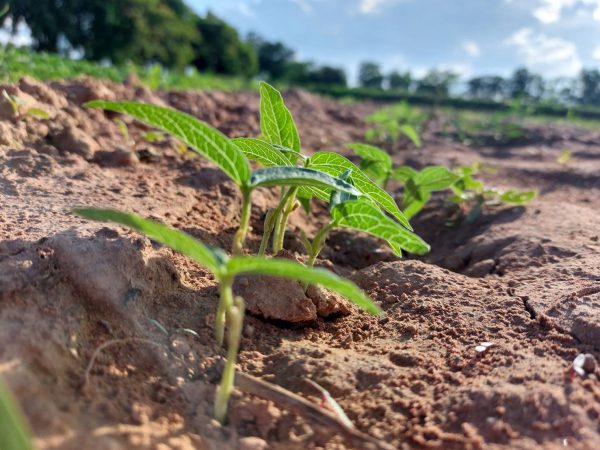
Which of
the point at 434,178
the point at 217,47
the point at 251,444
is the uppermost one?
the point at 217,47

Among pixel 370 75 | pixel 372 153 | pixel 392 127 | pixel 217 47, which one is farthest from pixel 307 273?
pixel 370 75

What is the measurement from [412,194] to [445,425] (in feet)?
4.84

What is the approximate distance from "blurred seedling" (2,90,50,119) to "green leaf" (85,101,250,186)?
1312mm

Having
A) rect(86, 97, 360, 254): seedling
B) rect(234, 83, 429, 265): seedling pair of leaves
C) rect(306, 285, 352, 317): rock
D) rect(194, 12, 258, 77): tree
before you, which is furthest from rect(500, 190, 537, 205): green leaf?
rect(194, 12, 258, 77): tree

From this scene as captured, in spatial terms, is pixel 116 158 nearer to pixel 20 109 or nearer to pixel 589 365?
pixel 20 109

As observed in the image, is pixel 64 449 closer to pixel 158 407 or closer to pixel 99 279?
pixel 158 407

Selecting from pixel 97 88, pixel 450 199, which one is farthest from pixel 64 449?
pixel 97 88

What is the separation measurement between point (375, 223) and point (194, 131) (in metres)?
0.46

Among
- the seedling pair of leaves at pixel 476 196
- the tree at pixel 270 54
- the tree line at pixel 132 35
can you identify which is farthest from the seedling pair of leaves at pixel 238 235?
the tree at pixel 270 54

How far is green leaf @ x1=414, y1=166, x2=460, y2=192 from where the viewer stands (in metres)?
2.30

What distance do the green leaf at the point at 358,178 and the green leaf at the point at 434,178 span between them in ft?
2.97

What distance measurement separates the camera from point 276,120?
5.44ft

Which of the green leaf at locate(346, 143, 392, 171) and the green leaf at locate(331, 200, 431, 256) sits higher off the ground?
the green leaf at locate(346, 143, 392, 171)

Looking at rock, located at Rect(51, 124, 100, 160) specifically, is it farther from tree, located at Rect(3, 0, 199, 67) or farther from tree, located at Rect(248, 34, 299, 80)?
tree, located at Rect(248, 34, 299, 80)
